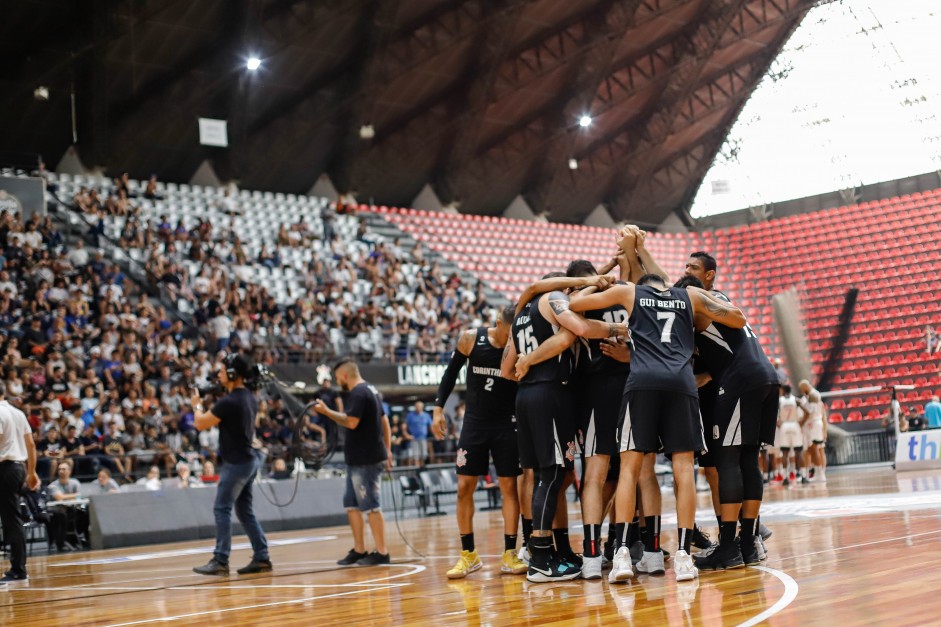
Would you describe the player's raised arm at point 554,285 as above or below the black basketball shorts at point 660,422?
above

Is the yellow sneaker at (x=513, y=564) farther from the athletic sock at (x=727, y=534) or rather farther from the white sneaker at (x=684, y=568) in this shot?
the white sneaker at (x=684, y=568)

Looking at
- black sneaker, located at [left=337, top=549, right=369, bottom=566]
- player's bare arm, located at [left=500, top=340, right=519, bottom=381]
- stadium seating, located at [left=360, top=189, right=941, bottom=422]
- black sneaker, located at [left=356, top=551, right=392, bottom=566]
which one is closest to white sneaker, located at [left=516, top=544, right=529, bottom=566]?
player's bare arm, located at [left=500, top=340, right=519, bottom=381]

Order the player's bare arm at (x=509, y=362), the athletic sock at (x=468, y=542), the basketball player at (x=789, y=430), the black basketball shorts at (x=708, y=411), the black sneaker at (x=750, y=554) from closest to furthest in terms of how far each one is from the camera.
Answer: the black sneaker at (x=750, y=554), the black basketball shorts at (x=708, y=411), the player's bare arm at (x=509, y=362), the athletic sock at (x=468, y=542), the basketball player at (x=789, y=430)

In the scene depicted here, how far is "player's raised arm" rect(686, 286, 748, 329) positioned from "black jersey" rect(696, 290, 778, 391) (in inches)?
9.7

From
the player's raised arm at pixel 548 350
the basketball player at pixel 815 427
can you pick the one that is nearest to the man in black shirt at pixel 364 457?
the player's raised arm at pixel 548 350

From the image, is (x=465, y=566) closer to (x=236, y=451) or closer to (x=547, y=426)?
(x=547, y=426)

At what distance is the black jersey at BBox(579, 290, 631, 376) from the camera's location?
7.21 m

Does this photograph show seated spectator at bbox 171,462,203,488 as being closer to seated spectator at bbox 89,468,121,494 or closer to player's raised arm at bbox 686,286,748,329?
seated spectator at bbox 89,468,121,494

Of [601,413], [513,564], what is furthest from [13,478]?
[601,413]

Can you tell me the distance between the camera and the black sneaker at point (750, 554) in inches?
A: 277

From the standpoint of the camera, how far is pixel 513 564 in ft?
25.6


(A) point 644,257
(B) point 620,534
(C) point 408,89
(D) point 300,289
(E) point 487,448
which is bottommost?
(B) point 620,534

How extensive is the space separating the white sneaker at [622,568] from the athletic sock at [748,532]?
1.05m

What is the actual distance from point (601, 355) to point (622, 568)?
151 centimetres
